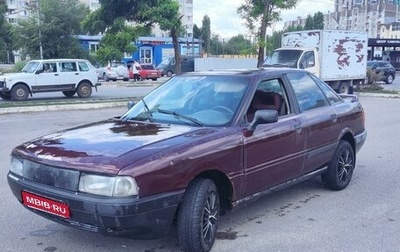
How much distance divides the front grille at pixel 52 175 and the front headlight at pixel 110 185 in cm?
11

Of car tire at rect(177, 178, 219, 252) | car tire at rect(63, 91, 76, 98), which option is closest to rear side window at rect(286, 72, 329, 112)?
car tire at rect(177, 178, 219, 252)

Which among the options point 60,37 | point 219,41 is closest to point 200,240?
point 60,37

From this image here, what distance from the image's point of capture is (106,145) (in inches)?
144

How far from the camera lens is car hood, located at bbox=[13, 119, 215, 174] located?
338 centimetres

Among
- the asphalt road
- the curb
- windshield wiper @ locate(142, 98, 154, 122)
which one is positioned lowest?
the asphalt road

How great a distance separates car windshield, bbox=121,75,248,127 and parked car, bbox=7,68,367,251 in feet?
0.04

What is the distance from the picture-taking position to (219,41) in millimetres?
93750

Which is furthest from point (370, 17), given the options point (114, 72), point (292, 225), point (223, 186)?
point (223, 186)

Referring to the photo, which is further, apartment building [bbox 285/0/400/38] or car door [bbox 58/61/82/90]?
apartment building [bbox 285/0/400/38]

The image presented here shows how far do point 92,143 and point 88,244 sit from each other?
97cm

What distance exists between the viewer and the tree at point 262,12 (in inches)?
837

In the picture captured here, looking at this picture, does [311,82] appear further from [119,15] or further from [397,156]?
[119,15]

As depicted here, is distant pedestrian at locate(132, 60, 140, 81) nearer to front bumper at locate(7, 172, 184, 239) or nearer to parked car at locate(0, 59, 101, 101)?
parked car at locate(0, 59, 101, 101)

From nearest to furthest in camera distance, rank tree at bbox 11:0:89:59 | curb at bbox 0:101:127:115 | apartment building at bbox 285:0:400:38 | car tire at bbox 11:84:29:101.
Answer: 1. curb at bbox 0:101:127:115
2. car tire at bbox 11:84:29:101
3. tree at bbox 11:0:89:59
4. apartment building at bbox 285:0:400:38
